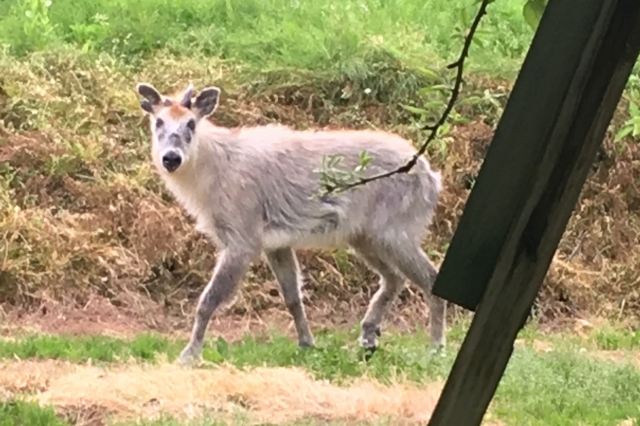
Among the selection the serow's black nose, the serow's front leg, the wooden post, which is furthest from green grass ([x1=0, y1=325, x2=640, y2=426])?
the wooden post

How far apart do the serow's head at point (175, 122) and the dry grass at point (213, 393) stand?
2.66 ft

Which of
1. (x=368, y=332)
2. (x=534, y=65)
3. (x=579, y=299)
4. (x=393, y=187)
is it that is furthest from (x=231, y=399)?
(x=579, y=299)

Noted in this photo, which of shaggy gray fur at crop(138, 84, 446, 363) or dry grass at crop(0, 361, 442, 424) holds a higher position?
shaggy gray fur at crop(138, 84, 446, 363)

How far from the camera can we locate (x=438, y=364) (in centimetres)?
266

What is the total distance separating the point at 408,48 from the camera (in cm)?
480

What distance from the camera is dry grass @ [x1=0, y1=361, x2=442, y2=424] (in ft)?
7.09

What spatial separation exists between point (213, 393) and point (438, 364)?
636 millimetres

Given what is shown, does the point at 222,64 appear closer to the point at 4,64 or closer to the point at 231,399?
the point at 4,64

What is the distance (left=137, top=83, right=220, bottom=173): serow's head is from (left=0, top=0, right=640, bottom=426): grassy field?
21.5 inches

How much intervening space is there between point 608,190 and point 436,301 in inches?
63.4

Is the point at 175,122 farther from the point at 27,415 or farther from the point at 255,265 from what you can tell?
the point at 27,415

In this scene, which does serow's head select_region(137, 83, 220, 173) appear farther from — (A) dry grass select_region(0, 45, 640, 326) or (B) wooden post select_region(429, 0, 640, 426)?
(B) wooden post select_region(429, 0, 640, 426)

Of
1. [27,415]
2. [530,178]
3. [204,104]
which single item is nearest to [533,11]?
[530,178]

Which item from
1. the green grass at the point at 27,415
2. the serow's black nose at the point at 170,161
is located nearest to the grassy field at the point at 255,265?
the green grass at the point at 27,415
